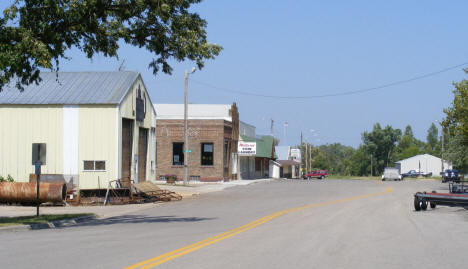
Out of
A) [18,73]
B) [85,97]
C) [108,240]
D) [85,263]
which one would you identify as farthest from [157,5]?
[85,97]

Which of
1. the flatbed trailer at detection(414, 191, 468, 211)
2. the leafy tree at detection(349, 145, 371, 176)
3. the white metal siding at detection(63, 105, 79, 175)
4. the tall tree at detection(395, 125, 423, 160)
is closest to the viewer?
the flatbed trailer at detection(414, 191, 468, 211)

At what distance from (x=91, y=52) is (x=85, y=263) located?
10777 millimetres

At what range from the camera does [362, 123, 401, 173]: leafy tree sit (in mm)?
135000

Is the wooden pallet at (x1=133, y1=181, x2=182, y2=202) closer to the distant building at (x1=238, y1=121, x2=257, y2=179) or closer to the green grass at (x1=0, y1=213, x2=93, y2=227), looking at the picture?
the green grass at (x1=0, y1=213, x2=93, y2=227)

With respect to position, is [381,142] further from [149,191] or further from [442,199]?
[442,199]

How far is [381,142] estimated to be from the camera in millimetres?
135500

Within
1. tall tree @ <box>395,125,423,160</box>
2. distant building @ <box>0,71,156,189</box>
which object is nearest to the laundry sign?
distant building @ <box>0,71,156,189</box>

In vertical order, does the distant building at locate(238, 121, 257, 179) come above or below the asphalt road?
above

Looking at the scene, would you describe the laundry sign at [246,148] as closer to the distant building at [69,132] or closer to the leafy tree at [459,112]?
the leafy tree at [459,112]

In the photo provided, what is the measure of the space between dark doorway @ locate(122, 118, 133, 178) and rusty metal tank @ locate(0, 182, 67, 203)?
19.1 ft

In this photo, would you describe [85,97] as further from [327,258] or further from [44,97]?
[327,258]

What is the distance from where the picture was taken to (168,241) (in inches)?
529

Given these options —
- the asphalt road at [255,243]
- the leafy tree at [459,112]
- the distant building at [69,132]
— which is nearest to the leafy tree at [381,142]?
the leafy tree at [459,112]

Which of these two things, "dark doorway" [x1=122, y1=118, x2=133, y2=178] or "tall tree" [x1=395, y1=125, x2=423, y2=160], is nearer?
"dark doorway" [x1=122, y1=118, x2=133, y2=178]
